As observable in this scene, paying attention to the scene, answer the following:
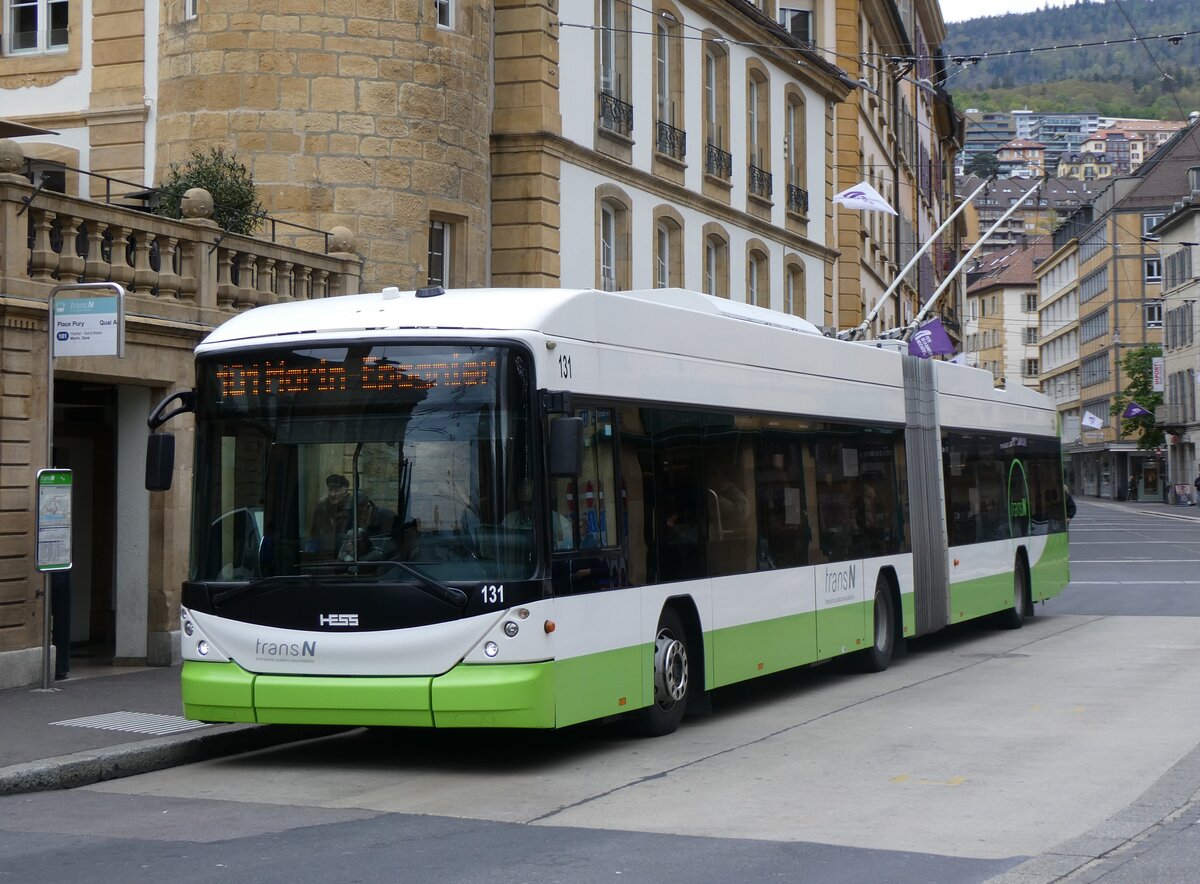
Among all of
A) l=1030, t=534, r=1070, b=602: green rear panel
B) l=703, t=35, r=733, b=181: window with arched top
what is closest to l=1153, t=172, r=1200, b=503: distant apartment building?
l=703, t=35, r=733, b=181: window with arched top

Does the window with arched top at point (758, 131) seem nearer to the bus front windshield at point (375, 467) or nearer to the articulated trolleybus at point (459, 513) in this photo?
the articulated trolleybus at point (459, 513)

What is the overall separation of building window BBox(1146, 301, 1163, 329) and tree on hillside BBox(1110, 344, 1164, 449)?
394cm

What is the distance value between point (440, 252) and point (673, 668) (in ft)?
39.1

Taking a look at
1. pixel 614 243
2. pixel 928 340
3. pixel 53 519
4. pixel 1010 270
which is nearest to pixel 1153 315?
pixel 1010 270

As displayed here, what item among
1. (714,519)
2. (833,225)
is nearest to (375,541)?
(714,519)

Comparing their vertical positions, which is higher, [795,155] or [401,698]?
[795,155]

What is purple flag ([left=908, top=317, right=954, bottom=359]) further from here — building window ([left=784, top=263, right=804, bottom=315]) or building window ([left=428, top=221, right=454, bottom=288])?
building window ([left=428, top=221, right=454, bottom=288])

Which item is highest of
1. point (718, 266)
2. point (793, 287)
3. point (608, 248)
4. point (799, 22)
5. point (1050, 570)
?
point (799, 22)

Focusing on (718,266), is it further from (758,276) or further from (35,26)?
(35,26)

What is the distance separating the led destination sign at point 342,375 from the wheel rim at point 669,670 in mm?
2574

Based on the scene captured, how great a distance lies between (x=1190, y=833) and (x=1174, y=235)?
91.8m

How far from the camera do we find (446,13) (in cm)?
2295

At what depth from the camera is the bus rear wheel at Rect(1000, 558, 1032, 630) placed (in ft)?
71.7

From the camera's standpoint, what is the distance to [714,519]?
43.1 feet
